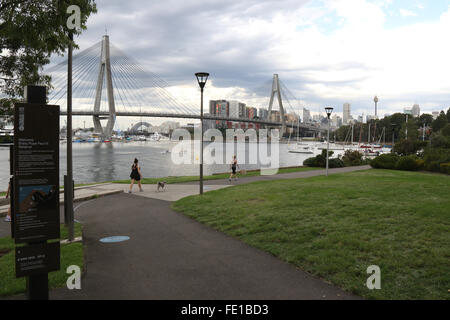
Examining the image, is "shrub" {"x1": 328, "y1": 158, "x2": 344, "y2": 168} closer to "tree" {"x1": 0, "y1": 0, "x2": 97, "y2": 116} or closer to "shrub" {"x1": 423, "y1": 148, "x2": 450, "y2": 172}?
"shrub" {"x1": 423, "y1": 148, "x2": 450, "y2": 172}

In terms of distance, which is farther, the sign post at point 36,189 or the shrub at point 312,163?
the shrub at point 312,163

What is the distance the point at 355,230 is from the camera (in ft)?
25.2

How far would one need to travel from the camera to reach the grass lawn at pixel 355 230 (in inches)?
216

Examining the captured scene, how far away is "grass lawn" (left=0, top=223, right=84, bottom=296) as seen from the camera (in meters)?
5.30

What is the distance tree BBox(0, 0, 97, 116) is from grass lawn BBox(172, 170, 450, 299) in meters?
5.85

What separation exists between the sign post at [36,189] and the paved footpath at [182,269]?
0.84m

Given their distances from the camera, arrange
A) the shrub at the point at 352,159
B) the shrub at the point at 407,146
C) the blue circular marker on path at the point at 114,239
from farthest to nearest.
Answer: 1. the shrub at the point at 407,146
2. the shrub at the point at 352,159
3. the blue circular marker on path at the point at 114,239

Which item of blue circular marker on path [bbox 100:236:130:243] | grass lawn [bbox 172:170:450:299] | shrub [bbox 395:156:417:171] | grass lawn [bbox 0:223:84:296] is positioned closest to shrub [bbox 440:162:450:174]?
shrub [bbox 395:156:417:171]

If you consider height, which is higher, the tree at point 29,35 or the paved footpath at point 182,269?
the tree at point 29,35
